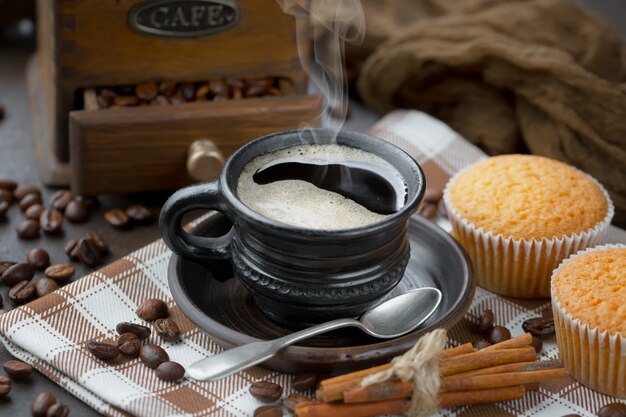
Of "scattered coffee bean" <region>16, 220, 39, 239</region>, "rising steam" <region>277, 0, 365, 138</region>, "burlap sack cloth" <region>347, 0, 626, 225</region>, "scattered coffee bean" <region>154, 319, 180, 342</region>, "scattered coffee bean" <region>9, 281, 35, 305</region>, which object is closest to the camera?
"scattered coffee bean" <region>154, 319, 180, 342</region>

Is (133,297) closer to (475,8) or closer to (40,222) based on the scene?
(40,222)

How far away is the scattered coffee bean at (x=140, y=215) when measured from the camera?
248cm

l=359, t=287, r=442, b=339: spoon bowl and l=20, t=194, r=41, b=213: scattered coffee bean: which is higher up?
l=359, t=287, r=442, b=339: spoon bowl

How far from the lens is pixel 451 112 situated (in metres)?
2.97

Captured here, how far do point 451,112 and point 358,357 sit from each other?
1.47 m

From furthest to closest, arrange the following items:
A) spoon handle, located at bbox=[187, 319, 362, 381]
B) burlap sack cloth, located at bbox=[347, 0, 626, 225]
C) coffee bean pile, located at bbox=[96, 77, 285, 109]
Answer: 1. burlap sack cloth, located at bbox=[347, 0, 626, 225]
2. coffee bean pile, located at bbox=[96, 77, 285, 109]
3. spoon handle, located at bbox=[187, 319, 362, 381]

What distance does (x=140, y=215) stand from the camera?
8.14ft

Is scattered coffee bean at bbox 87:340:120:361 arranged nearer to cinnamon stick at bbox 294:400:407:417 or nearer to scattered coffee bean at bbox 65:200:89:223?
cinnamon stick at bbox 294:400:407:417

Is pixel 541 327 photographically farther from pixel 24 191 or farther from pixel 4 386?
pixel 24 191

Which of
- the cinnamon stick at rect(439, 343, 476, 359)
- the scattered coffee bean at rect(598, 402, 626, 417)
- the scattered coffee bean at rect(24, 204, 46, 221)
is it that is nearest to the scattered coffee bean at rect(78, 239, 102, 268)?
the scattered coffee bean at rect(24, 204, 46, 221)

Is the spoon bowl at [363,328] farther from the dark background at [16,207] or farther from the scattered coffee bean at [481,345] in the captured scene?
the dark background at [16,207]

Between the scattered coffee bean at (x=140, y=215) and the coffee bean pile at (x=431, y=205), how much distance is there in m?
0.76

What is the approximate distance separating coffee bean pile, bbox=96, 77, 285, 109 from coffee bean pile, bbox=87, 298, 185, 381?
71 centimetres

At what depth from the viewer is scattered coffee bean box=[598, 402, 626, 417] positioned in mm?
1753
